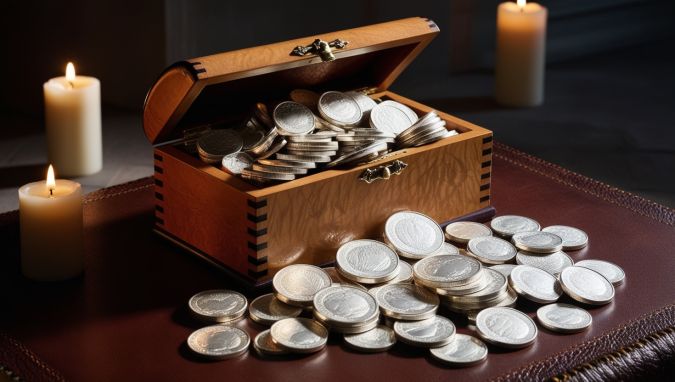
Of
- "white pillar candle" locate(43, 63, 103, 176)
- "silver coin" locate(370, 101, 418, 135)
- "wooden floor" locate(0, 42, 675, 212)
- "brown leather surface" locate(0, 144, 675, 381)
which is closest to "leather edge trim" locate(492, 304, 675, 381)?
"brown leather surface" locate(0, 144, 675, 381)

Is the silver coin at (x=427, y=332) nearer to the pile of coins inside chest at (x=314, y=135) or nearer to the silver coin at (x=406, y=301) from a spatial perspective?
the silver coin at (x=406, y=301)

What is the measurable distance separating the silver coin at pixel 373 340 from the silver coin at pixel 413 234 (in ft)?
0.86

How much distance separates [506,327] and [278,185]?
0.47 metres

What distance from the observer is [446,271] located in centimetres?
195

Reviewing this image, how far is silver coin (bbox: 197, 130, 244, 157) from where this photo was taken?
2074 mm

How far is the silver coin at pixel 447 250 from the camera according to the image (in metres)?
2.08

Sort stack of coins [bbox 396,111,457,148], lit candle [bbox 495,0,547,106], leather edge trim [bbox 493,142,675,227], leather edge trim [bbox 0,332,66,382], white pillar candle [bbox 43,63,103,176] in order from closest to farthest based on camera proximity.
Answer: leather edge trim [bbox 0,332,66,382] → stack of coins [bbox 396,111,457,148] → leather edge trim [bbox 493,142,675,227] → white pillar candle [bbox 43,63,103,176] → lit candle [bbox 495,0,547,106]

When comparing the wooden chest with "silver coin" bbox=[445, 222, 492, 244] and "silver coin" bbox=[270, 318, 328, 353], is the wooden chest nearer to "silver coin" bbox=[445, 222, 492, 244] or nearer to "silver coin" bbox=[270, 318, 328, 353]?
"silver coin" bbox=[445, 222, 492, 244]

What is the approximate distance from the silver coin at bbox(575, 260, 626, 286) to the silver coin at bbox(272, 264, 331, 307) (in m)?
0.50

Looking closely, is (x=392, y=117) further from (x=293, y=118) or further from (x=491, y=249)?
(x=491, y=249)

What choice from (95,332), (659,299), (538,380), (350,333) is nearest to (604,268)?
(659,299)

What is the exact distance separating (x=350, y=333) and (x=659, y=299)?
0.59 meters

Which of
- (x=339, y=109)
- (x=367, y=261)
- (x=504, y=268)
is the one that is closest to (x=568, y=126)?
(x=339, y=109)

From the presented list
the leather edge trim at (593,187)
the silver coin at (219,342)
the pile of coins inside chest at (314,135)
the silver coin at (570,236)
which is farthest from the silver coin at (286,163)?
the leather edge trim at (593,187)
